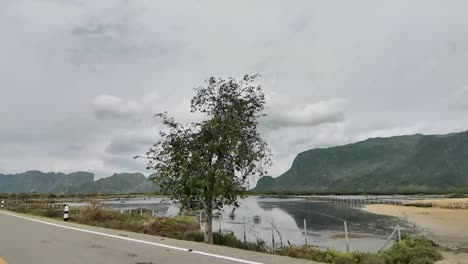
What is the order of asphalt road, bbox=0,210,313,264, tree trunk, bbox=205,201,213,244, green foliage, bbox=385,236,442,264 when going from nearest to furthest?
asphalt road, bbox=0,210,313,264
green foliage, bbox=385,236,442,264
tree trunk, bbox=205,201,213,244

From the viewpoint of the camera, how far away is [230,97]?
17609 mm

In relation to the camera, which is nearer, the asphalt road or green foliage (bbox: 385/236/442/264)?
the asphalt road

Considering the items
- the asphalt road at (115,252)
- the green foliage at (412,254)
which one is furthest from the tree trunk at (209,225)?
the green foliage at (412,254)

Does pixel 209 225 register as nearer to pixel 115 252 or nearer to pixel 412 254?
pixel 115 252

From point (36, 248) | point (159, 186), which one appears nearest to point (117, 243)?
point (36, 248)

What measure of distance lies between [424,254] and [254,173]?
7558mm

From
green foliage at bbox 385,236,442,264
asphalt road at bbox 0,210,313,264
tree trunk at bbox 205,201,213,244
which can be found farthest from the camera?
tree trunk at bbox 205,201,213,244

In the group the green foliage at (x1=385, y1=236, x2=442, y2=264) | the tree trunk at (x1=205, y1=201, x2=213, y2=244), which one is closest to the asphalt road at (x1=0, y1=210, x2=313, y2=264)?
the tree trunk at (x1=205, y1=201, x2=213, y2=244)

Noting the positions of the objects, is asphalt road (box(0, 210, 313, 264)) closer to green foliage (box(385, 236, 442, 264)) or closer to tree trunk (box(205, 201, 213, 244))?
tree trunk (box(205, 201, 213, 244))

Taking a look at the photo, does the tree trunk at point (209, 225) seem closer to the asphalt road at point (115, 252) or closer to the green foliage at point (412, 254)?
the asphalt road at point (115, 252)

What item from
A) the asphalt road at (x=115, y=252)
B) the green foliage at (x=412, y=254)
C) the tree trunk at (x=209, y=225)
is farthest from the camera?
the tree trunk at (x=209, y=225)

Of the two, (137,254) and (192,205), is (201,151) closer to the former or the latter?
(192,205)

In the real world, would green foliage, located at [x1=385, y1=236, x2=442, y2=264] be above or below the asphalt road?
below

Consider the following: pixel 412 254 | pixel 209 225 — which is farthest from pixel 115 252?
pixel 412 254
